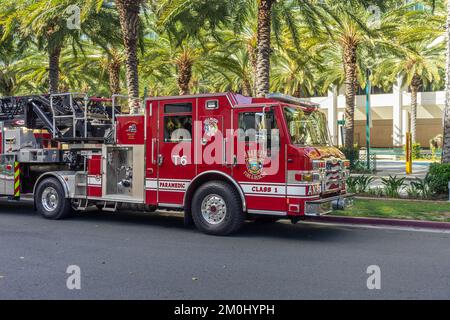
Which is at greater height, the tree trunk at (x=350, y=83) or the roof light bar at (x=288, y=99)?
the tree trunk at (x=350, y=83)

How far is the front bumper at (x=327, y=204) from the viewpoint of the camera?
8828 millimetres

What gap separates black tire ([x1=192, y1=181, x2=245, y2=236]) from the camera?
9375mm

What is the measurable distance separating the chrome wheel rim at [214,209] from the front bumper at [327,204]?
160 centimetres

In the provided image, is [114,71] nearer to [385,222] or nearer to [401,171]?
[401,171]

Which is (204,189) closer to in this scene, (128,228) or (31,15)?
(128,228)

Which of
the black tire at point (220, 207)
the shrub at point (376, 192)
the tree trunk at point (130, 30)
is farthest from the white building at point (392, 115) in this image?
the black tire at point (220, 207)

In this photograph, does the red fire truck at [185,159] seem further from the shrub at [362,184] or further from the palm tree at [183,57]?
the palm tree at [183,57]

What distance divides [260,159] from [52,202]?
213 inches

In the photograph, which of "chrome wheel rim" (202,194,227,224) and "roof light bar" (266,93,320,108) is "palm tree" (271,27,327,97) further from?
"chrome wheel rim" (202,194,227,224)

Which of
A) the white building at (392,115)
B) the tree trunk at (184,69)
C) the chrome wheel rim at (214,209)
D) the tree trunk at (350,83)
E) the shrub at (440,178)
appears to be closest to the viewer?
the chrome wheel rim at (214,209)

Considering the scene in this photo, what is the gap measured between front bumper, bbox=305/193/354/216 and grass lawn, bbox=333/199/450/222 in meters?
1.97

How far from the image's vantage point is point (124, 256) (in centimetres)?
783

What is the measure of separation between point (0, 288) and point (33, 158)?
6.90 m

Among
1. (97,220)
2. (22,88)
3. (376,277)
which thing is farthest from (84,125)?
(22,88)
